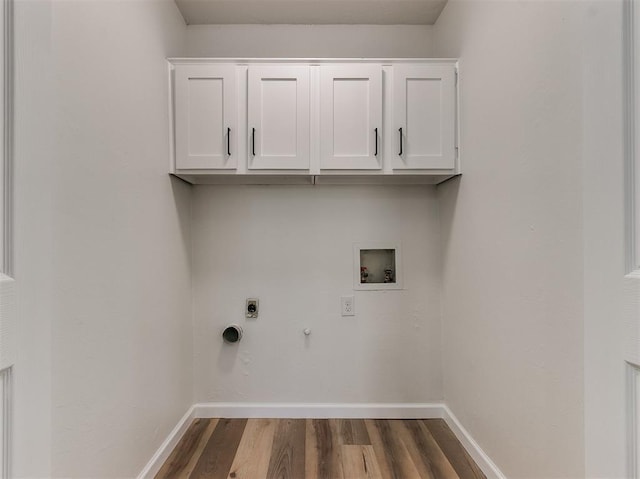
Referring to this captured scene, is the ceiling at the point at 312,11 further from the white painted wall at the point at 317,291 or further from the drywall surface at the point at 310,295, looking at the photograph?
the drywall surface at the point at 310,295

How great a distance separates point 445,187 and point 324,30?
4.04ft

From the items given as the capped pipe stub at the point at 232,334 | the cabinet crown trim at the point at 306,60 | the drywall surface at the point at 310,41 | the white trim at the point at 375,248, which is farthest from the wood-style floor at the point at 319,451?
the drywall surface at the point at 310,41

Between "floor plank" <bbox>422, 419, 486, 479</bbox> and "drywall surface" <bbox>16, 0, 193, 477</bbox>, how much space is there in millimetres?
1450

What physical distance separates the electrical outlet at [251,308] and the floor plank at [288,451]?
0.66 meters

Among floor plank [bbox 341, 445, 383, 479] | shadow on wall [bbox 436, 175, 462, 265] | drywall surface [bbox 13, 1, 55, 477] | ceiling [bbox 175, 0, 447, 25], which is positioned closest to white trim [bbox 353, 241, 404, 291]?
shadow on wall [bbox 436, 175, 462, 265]

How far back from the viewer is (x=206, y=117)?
173 cm

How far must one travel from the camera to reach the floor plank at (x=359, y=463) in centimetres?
151

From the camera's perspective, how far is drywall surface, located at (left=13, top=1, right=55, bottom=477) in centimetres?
68

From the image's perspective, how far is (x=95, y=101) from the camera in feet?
3.71

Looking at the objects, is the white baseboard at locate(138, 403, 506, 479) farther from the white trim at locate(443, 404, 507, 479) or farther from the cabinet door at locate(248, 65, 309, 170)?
the cabinet door at locate(248, 65, 309, 170)

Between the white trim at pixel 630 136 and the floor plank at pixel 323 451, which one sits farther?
the floor plank at pixel 323 451

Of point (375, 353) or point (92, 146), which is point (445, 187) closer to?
point (375, 353)

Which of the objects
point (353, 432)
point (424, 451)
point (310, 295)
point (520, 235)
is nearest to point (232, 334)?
point (310, 295)

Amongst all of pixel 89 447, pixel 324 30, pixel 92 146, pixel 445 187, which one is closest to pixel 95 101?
pixel 92 146
